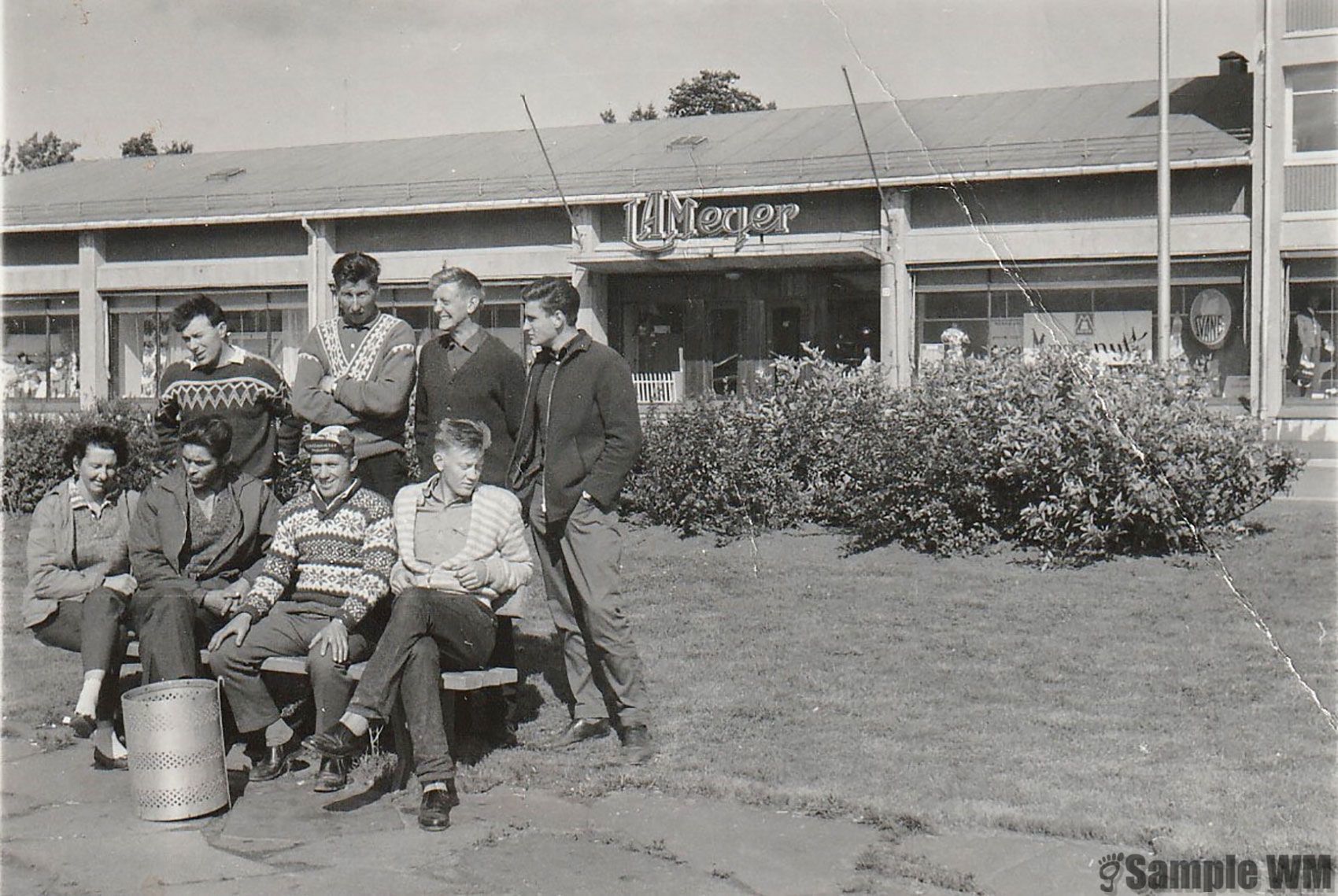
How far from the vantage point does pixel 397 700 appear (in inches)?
216

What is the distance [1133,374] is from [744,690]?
5809 millimetres

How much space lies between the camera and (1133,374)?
1131 centimetres

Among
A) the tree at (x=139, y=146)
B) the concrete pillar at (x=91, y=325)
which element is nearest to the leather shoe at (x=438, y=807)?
the concrete pillar at (x=91, y=325)

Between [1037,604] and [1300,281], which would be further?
[1300,281]

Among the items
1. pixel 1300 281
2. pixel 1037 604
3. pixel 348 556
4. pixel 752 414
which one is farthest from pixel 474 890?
pixel 1300 281

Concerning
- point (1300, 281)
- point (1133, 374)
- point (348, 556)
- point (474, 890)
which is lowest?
point (474, 890)

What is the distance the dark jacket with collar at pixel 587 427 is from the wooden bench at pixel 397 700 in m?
0.79

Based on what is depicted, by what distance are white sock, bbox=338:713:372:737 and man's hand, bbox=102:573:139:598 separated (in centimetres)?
166

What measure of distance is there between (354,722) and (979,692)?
3.23m

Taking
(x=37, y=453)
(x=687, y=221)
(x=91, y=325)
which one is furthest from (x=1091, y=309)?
(x=91, y=325)

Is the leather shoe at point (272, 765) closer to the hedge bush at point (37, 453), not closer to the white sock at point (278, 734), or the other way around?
the white sock at point (278, 734)

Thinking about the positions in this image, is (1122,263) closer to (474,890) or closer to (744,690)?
(744,690)

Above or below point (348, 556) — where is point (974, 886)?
below

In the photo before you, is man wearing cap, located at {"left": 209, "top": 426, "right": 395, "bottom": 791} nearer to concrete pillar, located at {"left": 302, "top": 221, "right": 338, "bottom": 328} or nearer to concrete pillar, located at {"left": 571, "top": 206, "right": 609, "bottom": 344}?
concrete pillar, located at {"left": 571, "top": 206, "right": 609, "bottom": 344}
